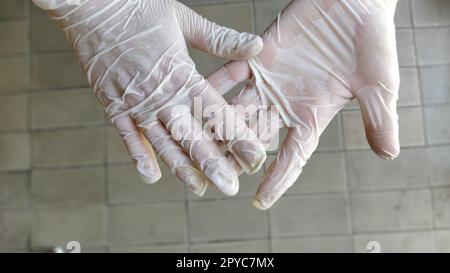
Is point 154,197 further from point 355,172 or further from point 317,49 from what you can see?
point 317,49

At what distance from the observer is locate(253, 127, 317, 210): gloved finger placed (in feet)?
2.30

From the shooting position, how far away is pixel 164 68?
68 cm

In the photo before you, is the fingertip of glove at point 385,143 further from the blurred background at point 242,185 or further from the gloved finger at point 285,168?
the blurred background at point 242,185

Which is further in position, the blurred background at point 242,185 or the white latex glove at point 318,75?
the blurred background at point 242,185

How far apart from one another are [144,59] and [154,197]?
80 cm

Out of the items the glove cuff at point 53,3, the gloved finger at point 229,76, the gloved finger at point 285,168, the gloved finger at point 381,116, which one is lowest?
the gloved finger at point 285,168

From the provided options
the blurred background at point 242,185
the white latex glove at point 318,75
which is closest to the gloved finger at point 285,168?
the white latex glove at point 318,75

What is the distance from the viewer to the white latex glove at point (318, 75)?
68cm

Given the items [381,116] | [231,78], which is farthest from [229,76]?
[381,116]

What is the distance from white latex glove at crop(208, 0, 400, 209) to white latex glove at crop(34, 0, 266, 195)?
0.24 feet

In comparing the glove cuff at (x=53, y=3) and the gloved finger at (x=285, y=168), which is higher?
the glove cuff at (x=53, y=3)

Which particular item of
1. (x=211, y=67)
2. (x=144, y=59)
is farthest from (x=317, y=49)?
(x=211, y=67)

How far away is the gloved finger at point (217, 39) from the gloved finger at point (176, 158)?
154 millimetres
